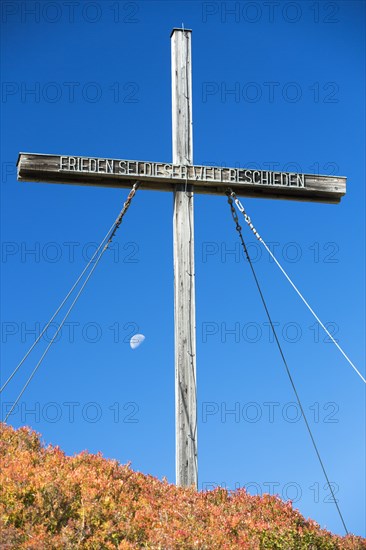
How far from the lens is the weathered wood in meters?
13.3

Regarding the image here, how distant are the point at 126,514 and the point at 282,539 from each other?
5.70 feet

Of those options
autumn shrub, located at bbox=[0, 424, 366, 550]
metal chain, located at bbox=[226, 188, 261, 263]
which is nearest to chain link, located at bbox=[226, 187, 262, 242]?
metal chain, located at bbox=[226, 188, 261, 263]

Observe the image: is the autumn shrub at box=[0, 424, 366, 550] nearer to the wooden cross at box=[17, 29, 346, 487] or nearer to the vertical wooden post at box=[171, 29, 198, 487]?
the vertical wooden post at box=[171, 29, 198, 487]

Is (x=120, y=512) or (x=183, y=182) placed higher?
(x=183, y=182)

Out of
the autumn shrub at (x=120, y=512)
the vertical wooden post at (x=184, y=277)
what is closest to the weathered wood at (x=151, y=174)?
the vertical wooden post at (x=184, y=277)

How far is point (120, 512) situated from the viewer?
30.0 ft

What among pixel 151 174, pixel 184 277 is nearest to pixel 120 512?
pixel 184 277

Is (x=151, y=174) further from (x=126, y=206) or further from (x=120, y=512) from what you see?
(x=120, y=512)

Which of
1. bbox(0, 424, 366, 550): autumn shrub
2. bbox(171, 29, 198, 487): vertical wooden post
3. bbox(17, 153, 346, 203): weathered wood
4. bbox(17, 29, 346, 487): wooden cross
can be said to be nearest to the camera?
bbox(0, 424, 366, 550): autumn shrub

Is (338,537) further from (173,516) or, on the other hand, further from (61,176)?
(61,176)

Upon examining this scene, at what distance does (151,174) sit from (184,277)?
1722 mm

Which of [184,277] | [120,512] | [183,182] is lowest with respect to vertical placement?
[120,512]

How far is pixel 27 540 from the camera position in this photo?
324 inches

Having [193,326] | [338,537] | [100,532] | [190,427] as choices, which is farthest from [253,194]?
[100,532]
